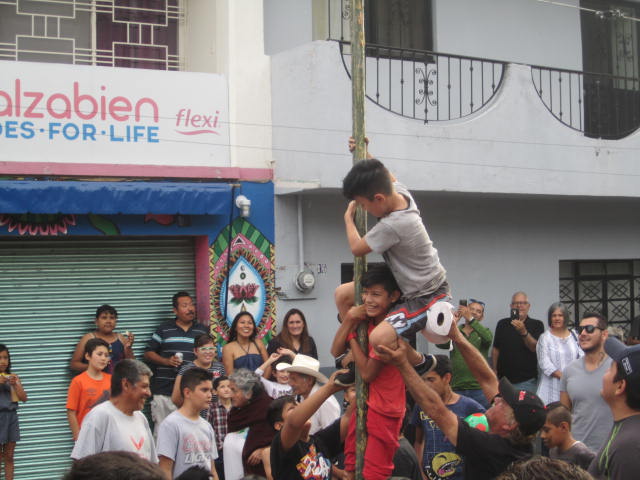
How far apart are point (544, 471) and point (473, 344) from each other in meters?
8.29

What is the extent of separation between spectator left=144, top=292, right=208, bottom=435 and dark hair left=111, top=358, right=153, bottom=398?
357cm

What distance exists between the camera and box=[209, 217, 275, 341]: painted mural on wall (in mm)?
10391

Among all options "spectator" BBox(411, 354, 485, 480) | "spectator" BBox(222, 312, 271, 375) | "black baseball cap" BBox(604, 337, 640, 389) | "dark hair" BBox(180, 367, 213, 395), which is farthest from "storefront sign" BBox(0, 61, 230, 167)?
"black baseball cap" BBox(604, 337, 640, 389)

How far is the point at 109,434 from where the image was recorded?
5801 millimetres

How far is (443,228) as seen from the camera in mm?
12188

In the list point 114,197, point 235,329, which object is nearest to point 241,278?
point 235,329

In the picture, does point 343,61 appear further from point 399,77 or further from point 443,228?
point 443,228

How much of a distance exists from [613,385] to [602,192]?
8.94 metres

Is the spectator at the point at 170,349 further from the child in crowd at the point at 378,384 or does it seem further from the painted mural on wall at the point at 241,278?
the child in crowd at the point at 378,384

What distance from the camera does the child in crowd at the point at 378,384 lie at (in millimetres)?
4844

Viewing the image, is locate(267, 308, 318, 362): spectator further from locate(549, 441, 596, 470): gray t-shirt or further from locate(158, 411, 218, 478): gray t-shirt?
locate(549, 441, 596, 470): gray t-shirt

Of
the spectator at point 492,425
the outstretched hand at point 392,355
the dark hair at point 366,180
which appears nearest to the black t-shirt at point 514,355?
the spectator at point 492,425

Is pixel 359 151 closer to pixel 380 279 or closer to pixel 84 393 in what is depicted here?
pixel 380 279

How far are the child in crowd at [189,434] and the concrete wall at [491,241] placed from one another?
13.7 feet
